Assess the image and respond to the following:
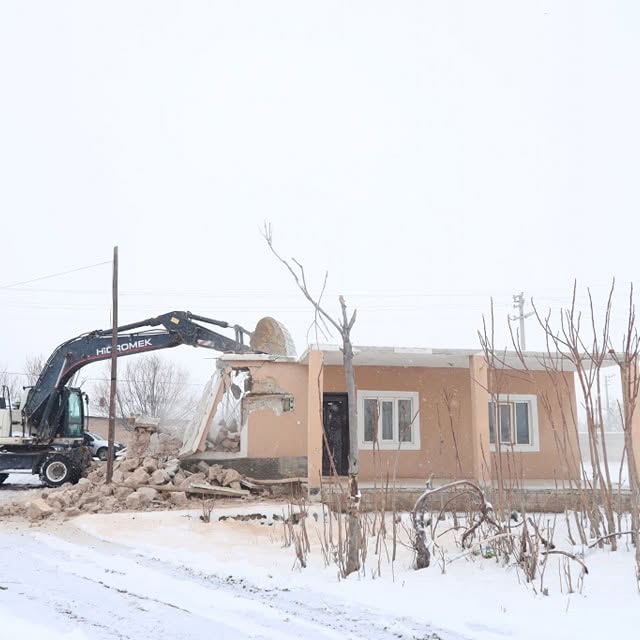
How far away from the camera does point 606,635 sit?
5.14 meters

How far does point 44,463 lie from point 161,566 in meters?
10.9

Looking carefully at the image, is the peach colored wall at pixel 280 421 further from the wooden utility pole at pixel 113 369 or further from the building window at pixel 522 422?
the building window at pixel 522 422

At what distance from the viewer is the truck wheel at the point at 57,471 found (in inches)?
702

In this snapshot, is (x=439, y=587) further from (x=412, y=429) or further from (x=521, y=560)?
(x=412, y=429)

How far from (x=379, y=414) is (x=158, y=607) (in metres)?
9.30

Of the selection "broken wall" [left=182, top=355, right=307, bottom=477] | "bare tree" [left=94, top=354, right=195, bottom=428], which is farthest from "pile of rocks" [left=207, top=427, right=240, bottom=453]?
"bare tree" [left=94, top=354, right=195, bottom=428]

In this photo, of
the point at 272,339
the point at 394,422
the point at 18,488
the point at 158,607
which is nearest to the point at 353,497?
the point at 158,607

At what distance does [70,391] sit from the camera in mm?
19172

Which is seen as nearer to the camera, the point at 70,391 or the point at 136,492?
the point at 136,492

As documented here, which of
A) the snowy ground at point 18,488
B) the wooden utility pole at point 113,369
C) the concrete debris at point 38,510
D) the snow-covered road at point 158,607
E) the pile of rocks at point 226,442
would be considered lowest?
the snowy ground at point 18,488

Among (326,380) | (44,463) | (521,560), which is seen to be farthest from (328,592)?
(44,463)

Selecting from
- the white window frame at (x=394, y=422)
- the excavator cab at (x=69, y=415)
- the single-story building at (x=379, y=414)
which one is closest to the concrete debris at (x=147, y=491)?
the single-story building at (x=379, y=414)

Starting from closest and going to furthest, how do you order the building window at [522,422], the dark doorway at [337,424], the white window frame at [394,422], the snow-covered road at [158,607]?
the snow-covered road at [158,607] < the white window frame at [394,422] < the dark doorway at [337,424] < the building window at [522,422]

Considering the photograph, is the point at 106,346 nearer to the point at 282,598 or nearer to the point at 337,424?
the point at 337,424
